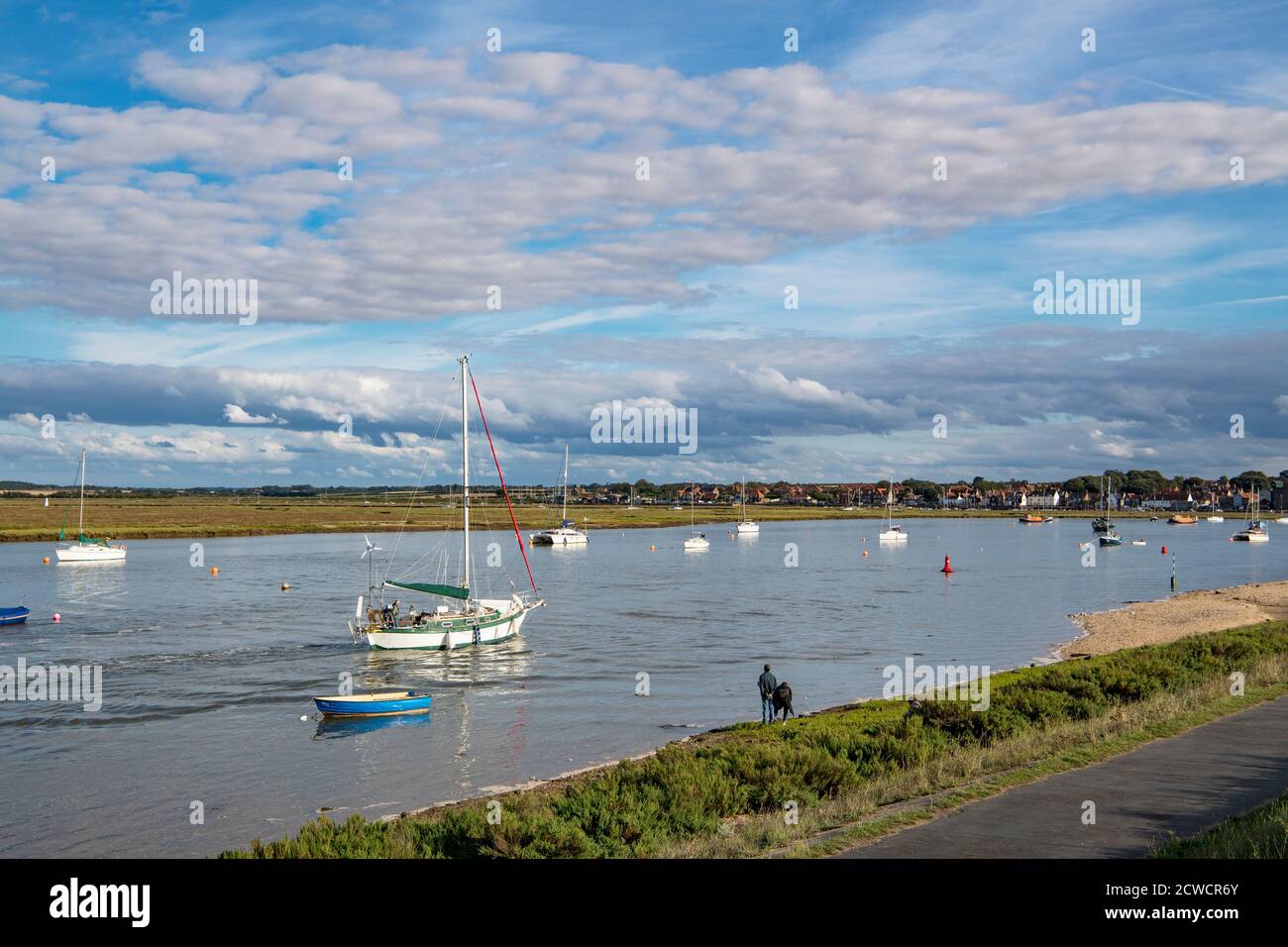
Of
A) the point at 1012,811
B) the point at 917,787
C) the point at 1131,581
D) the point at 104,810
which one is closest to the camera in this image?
the point at 1012,811

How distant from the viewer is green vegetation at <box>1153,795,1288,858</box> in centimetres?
1084

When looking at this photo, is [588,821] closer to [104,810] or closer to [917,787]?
[917,787]

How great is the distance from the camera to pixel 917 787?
53.9 feet

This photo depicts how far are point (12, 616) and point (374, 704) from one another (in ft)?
115

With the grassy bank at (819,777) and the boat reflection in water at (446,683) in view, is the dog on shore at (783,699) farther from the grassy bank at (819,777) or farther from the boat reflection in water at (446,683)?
the boat reflection in water at (446,683)

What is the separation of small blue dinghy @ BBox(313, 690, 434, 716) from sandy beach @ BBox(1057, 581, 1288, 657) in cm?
2765

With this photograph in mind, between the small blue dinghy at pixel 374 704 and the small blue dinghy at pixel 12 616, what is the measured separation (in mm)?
33638

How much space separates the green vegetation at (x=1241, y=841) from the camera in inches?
427

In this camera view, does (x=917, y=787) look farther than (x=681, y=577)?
No

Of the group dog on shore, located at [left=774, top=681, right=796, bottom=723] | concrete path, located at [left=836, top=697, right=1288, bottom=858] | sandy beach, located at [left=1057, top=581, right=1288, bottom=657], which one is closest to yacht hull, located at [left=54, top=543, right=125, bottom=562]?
sandy beach, located at [left=1057, top=581, right=1288, bottom=657]

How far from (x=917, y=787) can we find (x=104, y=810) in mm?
18589

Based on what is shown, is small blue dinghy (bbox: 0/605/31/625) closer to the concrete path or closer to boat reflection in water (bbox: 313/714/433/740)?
boat reflection in water (bbox: 313/714/433/740)

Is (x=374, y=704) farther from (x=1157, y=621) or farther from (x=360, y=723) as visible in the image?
(x=1157, y=621)
